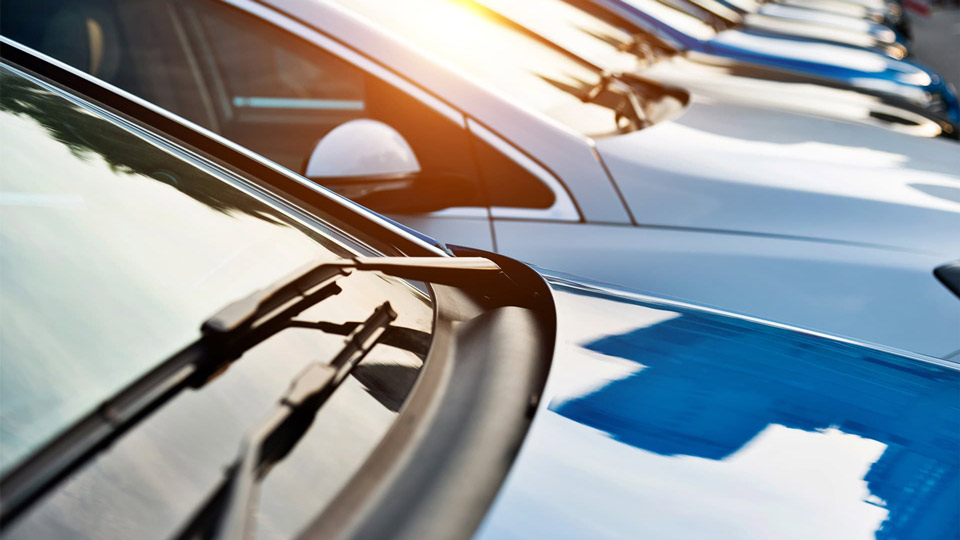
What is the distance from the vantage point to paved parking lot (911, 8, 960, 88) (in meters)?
10.1

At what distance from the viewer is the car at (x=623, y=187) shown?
1.96 metres

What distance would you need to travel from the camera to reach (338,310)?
1220 millimetres

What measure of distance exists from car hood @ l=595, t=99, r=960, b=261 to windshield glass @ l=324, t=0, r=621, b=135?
20 cm

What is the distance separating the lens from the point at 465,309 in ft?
4.53

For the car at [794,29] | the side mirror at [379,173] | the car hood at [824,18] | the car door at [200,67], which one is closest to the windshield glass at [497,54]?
the side mirror at [379,173]

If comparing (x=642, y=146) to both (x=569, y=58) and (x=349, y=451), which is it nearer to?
(x=569, y=58)

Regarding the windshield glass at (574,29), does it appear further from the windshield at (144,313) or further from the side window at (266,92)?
the windshield at (144,313)

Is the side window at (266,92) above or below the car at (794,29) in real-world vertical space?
above

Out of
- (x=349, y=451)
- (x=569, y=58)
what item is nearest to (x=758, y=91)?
(x=569, y=58)

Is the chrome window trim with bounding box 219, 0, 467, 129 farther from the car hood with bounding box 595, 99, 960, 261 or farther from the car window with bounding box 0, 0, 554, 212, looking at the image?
the car window with bounding box 0, 0, 554, 212

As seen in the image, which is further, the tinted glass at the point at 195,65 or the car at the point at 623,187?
the tinted glass at the point at 195,65

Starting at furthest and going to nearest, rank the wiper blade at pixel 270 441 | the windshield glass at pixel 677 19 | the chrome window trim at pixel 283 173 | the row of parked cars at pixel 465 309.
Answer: the windshield glass at pixel 677 19 < the chrome window trim at pixel 283 173 < the row of parked cars at pixel 465 309 < the wiper blade at pixel 270 441

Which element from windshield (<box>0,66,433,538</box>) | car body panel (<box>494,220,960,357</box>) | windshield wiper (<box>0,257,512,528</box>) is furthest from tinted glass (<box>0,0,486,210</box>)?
windshield wiper (<box>0,257,512,528</box>)

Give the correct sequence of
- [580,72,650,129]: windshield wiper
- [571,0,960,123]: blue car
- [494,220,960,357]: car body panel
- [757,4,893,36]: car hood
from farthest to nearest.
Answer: [757,4,893,36]: car hood < [571,0,960,123]: blue car < [580,72,650,129]: windshield wiper < [494,220,960,357]: car body panel
